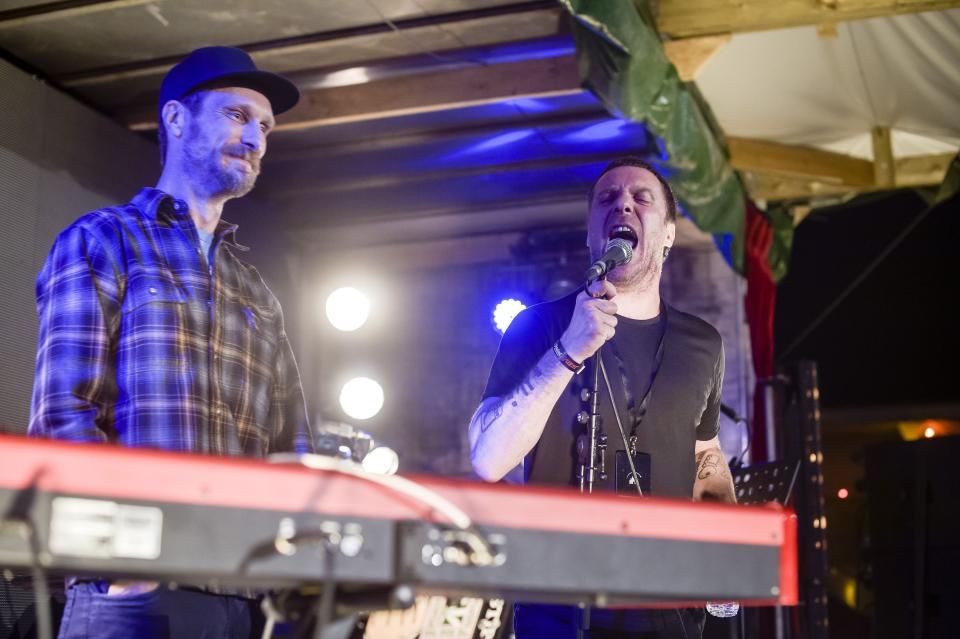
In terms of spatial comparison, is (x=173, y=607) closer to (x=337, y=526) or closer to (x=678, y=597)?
(x=337, y=526)

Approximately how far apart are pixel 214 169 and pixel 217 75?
246 mm

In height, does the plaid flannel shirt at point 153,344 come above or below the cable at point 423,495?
above

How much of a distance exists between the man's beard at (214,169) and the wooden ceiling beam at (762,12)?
3.22 metres

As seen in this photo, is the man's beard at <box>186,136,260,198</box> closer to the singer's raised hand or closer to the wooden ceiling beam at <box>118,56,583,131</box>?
the singer's raised hand

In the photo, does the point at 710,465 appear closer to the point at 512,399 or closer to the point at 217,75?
the point at 512,399

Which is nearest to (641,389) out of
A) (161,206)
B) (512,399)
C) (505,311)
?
(512,399)

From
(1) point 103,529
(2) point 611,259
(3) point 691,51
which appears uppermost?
(3) point 691,51

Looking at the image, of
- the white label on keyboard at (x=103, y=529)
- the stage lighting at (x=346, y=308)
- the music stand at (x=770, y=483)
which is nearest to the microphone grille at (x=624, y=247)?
the white label on keyboard at (x=103, y=529)

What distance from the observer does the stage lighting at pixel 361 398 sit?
7.88 meters

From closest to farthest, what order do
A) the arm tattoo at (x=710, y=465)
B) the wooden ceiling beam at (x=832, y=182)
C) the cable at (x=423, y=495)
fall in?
the cable at (x=423, y=495) → the arm tattoo at (x=710, y=465) → the wooden ceiling beam at (x=832, y=182)

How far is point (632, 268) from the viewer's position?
299 centimetres

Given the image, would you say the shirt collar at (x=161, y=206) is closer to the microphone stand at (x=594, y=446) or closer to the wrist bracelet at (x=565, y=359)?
the wrist bracelet at (x=565, y=359)

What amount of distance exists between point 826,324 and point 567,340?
811 centimetres

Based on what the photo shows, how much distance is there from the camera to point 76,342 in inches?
92.7
